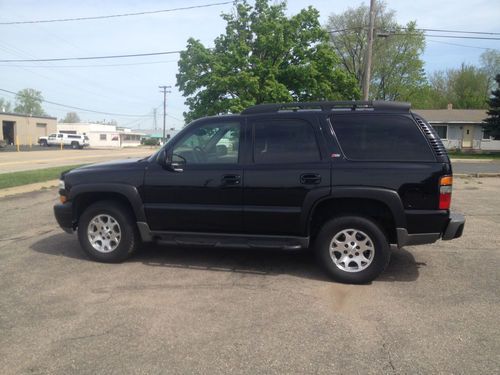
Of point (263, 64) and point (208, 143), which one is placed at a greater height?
point (263, 64)

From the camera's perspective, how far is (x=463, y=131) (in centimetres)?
4403

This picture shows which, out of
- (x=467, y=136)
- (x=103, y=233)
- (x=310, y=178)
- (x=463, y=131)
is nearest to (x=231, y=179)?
(x=310, y=178)

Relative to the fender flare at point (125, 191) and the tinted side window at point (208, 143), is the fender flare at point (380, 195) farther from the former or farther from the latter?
the fender flare at point (125, 191)

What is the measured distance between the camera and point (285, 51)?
25.2m

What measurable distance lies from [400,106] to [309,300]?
2.40m

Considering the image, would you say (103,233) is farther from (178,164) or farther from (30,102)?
(30,102)

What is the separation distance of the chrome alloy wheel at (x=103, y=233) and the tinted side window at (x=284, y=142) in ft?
6.83

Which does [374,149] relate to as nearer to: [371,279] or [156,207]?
[371,279]

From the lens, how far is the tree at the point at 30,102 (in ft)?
385

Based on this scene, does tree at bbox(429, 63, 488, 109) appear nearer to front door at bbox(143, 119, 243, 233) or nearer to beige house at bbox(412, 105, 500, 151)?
beige house at bbox(412, 105, 500, 151)

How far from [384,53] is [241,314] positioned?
48207mm

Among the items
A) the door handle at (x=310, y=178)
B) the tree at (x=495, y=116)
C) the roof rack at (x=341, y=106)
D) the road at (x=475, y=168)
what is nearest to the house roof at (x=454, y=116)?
the tree at (x=495, y=116)

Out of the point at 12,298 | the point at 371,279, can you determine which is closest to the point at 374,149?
the point at 371,279

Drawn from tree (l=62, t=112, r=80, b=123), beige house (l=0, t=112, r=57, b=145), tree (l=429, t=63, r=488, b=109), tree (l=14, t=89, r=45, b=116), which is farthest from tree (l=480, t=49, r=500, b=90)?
tree (l=62, t=112, r=80, b=123)
